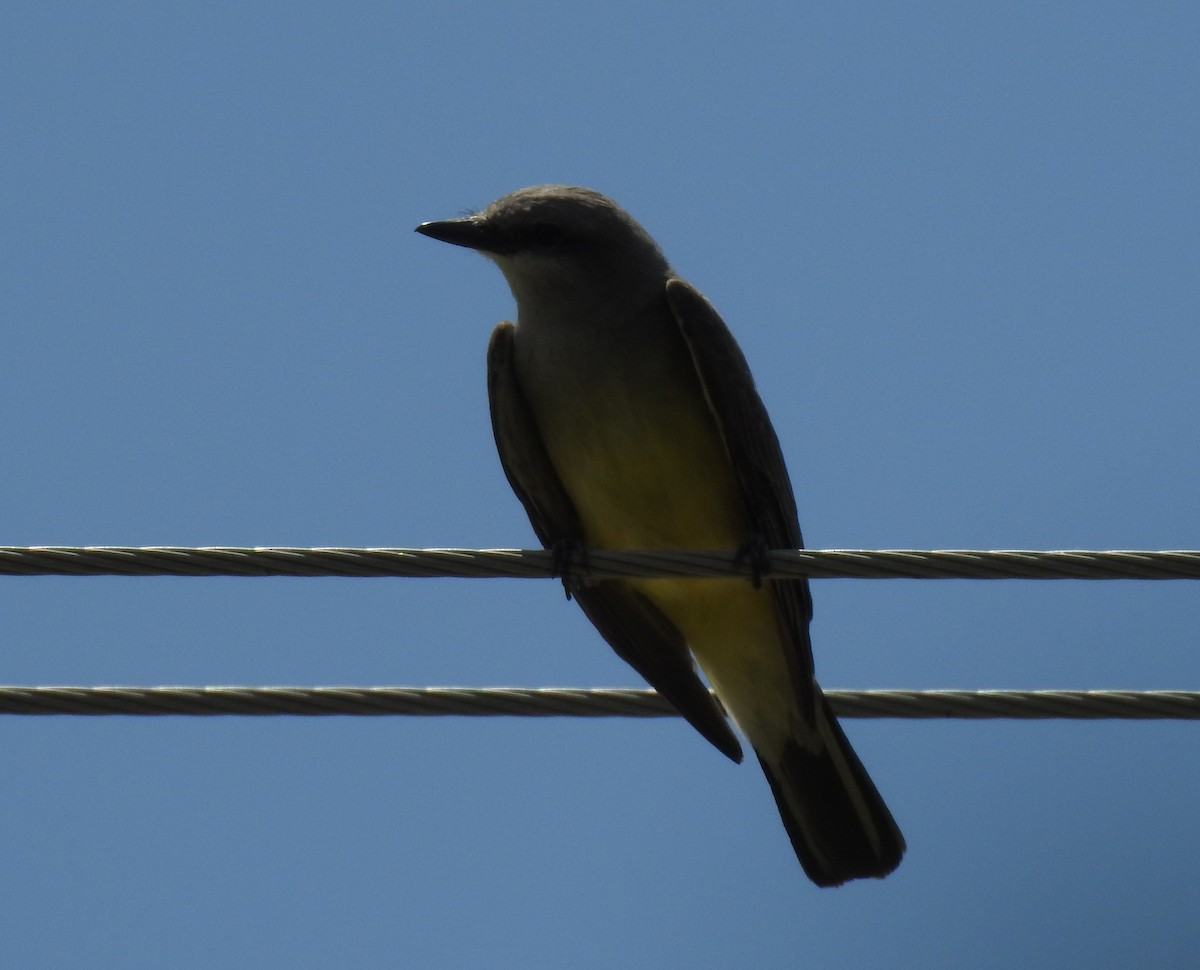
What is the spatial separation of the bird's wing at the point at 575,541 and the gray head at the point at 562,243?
41 centimetres

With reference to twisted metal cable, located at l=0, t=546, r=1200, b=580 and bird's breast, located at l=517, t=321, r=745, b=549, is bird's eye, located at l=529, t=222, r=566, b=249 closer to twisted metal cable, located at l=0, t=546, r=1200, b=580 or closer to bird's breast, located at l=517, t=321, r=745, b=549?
bird's breast, located at l=517, t=321, r=745, b=549

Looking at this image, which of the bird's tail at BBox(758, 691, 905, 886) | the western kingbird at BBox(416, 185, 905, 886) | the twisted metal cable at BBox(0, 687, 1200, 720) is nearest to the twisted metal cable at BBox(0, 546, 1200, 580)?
the twisted metal cable at BBox(0, 687, 1200, 720)

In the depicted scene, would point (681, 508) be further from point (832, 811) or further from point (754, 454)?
point (832, 811)

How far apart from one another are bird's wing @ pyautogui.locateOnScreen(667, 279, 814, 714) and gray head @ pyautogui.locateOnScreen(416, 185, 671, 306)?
1.52 ft

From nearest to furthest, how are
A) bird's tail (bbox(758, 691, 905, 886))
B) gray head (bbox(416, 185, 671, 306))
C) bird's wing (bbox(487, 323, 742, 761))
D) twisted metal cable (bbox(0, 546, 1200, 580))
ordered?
twisted metal cable (bbox(0, 546, 1200, 580))
bird's tail (bbox(758, 691, 905, 886))
bird's wing (bbox(487, 323, 742, 761))
gray head (bbox(416, 185, 671, 306))

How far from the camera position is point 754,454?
6602 mm

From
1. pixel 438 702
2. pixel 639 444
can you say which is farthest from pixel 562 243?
pixel 438 702

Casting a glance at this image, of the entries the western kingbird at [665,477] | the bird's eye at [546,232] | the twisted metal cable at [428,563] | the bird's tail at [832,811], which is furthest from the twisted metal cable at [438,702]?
the bird's eye at [546,232]

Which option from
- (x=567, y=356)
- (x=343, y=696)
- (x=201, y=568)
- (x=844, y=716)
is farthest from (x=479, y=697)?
(x=567, y=356)

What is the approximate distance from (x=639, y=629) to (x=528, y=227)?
1795 millimetres

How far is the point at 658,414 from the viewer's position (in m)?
6.72

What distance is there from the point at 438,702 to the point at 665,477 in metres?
2.03

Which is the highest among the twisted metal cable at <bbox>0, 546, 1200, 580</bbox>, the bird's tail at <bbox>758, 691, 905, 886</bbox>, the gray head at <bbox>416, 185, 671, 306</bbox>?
the gray head at <bbox>416, 185, 671, 306</bbox>

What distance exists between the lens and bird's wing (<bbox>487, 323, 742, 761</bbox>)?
273 inches
